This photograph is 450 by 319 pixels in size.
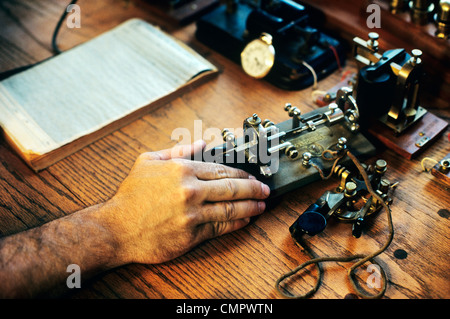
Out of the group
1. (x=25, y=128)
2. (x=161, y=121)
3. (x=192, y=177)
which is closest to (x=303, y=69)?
(x=161, y=121)

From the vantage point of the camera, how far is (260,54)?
5.46 feet

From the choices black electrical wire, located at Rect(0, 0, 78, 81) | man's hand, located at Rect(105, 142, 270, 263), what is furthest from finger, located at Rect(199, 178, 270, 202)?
black electrical wire, located at Rect(0, 0, 78, 81)

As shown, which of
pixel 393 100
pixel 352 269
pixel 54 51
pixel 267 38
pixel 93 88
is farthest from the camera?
pixel 54 51

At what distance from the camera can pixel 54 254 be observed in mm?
1163

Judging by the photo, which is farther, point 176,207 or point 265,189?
point 265,189

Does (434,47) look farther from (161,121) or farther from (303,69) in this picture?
(161,121)

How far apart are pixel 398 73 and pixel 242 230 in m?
0.73

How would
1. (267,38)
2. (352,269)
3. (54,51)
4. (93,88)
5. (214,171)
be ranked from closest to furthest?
(352,269), (214,171), (267,38), (93,88), (54,51)

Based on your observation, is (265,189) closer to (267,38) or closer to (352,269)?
(352,269)

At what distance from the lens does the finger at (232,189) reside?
1208mm

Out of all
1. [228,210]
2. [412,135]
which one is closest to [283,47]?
[412,135]

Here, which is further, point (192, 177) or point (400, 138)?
point (400, 138)

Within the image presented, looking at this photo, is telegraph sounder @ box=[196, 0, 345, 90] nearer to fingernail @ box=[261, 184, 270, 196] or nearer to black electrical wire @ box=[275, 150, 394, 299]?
fingernail @ box=[261, 184, 270, 196]

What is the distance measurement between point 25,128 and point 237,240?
88 centimetres
